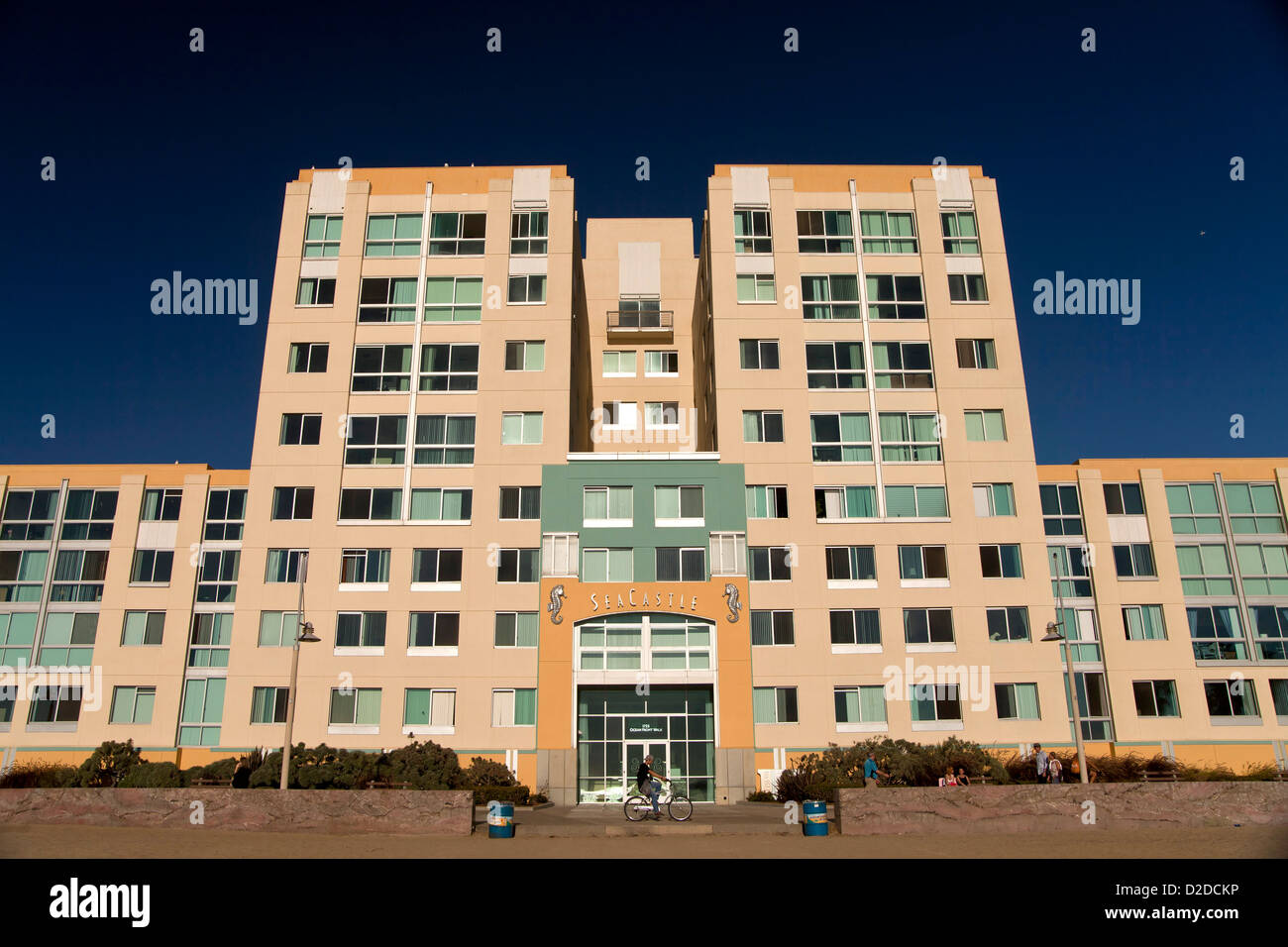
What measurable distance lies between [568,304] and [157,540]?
2508 centimetres

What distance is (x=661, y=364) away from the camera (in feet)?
176

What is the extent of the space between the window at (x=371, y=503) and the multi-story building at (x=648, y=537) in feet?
0.38

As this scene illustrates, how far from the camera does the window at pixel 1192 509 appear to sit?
44.9 meters

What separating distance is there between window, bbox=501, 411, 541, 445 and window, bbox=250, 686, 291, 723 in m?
14.9

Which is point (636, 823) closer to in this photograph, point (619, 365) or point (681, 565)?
point (681, 565)

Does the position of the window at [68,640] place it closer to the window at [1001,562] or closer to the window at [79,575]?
the window at [79,575]

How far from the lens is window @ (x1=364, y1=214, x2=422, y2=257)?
44688 millimetres

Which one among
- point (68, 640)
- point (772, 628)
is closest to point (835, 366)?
point (772, 628)

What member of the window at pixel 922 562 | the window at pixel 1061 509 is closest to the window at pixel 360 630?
the window at pixel 922 562

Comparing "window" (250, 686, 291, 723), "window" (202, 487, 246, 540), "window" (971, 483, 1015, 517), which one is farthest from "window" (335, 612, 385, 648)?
"window" (971, 483, 1015, 517)

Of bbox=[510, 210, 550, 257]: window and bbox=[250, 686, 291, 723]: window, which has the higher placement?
bbox=[510, 210, 550, 257]: window

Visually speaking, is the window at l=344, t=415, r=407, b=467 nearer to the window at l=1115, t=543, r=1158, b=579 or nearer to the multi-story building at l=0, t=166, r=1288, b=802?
the multi-story building at l=0, t=166, r=1288, b=802
